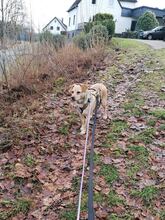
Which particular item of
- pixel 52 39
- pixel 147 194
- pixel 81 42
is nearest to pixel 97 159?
pixel 147 194

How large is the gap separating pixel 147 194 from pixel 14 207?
139 centimetres

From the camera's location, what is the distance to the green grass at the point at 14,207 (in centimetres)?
290

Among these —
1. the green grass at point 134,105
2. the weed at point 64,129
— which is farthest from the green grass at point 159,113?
the weed at point 64,129

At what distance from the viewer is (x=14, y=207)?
2982 millimetres

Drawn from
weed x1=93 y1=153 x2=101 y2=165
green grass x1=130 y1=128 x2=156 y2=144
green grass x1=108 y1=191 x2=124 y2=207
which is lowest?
green grass x1=108 y1=191 x2=124 y2=207

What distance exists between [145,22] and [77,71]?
22.6 metres

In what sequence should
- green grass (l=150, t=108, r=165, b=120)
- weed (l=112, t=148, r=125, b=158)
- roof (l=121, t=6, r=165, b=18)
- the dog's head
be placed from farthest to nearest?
roof (l=121, t=6, r=165, b=18) < green grass (l=150, t=108, r=165, b=120) < the dog's head < weed (l=112, t=148, r=125, b=158)

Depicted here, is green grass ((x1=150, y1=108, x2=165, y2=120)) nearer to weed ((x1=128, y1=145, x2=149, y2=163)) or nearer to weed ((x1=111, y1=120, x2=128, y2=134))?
weed ((x1=111, y1=120, x2=128, y2=134))

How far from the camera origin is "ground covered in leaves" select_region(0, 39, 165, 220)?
3.00 metres

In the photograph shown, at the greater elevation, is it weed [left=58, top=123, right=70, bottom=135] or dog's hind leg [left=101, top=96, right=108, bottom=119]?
dog's hind leg [left=101, top=96, right=108, bottom=119]

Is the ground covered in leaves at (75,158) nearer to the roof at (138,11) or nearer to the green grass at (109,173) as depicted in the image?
the green grass at (109,173)

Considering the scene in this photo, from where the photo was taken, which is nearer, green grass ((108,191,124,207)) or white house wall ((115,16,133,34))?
green grass ((108,191,124,207))

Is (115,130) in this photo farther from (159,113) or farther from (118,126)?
(159,113)

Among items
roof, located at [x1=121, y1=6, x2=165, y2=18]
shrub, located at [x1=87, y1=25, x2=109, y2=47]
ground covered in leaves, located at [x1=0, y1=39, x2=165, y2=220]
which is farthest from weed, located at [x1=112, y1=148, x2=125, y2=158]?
roof, located at [x1=121, y1=6, x2=165, y2=18]
